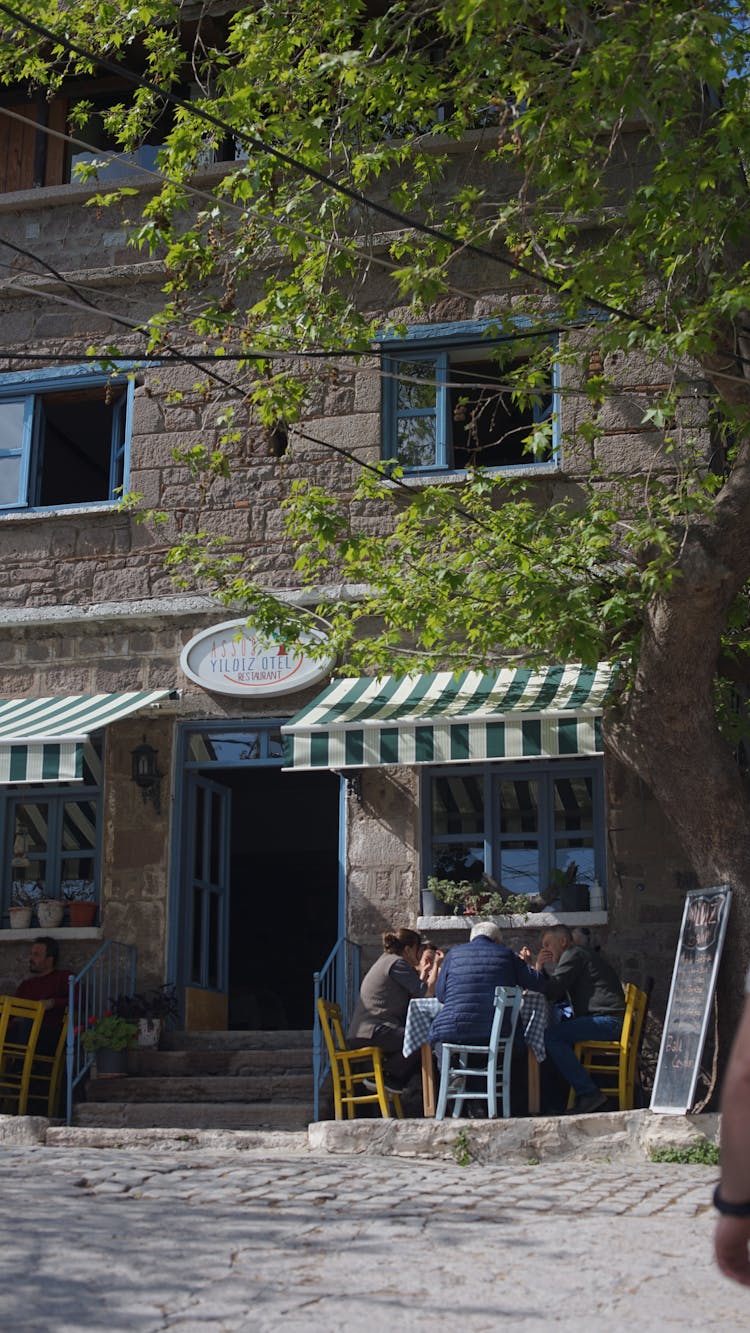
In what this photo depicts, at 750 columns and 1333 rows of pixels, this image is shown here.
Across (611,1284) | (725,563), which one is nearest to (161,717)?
(725,563)

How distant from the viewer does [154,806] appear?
38.2 feet

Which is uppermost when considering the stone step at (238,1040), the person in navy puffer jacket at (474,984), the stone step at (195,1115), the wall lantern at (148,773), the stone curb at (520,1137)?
the wall lantern at (148,773)

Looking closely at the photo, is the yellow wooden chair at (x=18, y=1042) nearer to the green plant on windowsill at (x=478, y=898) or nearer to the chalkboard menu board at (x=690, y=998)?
the green plant on windowsill at (x=478, y=898)

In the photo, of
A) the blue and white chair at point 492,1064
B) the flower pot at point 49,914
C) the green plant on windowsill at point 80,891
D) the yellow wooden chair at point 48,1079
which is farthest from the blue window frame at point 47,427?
the blue and white chair at point 492,1064

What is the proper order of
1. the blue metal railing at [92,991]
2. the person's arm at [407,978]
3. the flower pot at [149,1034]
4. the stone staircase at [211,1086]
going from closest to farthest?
the person's arm at [407,978], the stone staircase at [211,1086], the blue metal railing at [92,991], the flower pot at [149,1034]

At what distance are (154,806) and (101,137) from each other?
6152 millimetres

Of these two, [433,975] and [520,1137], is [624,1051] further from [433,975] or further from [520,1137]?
[433,975]

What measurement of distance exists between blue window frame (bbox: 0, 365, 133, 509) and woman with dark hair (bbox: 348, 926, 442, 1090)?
4566 mm

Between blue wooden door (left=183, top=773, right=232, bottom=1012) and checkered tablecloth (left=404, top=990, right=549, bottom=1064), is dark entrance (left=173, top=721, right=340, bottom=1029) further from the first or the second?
checkered tablecloth (left=404, top=990, right=549, bottom=1064)

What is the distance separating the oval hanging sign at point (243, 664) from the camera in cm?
1146

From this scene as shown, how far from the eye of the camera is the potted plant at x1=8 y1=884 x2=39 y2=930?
11.6 meters

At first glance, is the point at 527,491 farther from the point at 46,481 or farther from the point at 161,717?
the point at 46,481

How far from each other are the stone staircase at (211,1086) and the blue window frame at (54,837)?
1529 mm

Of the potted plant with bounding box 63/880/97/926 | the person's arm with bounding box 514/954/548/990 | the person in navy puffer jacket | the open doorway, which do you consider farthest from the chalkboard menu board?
the open doorway
